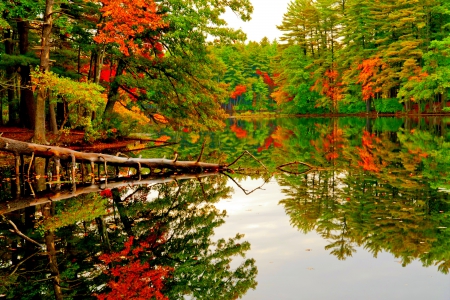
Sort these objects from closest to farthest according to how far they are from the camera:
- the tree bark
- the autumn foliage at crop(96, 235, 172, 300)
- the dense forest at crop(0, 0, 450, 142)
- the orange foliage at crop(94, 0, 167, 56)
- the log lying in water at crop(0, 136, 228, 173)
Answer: the autumn foliage at crop(96, 235, 172, 300), the log lying in water at crop(0, 136, 228, 173), the orange foliage at crop(94, 0, 167, 56), the dense forest at crop(0, 0, 450, 142), the tree bark

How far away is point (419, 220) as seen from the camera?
7.06 meters

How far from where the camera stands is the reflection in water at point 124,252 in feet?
16.4

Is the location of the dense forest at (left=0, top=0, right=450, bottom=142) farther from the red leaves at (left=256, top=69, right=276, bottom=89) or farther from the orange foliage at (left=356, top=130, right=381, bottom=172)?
the orange foliage at (left=356, top=130, right=381, bottom=172)

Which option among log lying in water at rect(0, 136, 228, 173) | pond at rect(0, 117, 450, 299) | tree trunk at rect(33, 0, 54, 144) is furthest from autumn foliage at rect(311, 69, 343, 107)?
log lying in water at rect(0, 136, 228, 173)

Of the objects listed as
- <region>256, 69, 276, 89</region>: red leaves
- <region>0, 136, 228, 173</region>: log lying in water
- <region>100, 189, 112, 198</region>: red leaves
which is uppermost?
<region>256, 69, 276, 89</region>: red leaves

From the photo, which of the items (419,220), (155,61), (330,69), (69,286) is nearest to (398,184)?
(419,220)

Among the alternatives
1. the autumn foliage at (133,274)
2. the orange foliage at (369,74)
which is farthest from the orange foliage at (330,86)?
the autumn foliage at (133,274)

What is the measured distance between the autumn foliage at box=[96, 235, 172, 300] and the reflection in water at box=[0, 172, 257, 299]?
0.01m

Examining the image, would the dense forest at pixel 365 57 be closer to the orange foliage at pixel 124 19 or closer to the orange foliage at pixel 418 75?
the orange foliage at pixel 418 75

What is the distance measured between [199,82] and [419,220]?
16.4m

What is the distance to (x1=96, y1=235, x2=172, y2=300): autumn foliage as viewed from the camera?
4.79 metres

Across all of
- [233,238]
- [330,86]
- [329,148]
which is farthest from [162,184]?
[330,86]

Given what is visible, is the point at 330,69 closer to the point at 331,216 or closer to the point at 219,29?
the point at 219,29

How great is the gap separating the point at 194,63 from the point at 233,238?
1592 centimetres
